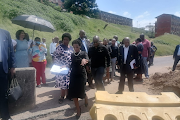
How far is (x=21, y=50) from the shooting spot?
15.3 ft

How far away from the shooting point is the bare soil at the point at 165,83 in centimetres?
478

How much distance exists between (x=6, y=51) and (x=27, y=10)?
14.6 metres

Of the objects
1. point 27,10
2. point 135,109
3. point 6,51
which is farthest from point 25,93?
point 27,10

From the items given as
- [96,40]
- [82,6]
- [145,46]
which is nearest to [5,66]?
[96,40]

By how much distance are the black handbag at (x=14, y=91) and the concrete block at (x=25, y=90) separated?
0.22 meters

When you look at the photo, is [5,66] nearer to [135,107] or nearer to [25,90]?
[25,90]

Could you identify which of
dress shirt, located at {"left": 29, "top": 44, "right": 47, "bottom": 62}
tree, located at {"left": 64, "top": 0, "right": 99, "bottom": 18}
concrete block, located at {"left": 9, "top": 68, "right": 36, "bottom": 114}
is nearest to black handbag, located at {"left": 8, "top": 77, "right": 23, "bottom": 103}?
concrete block, located at {"left": 9, "top": 68, "right": 36, "bottom": 114}

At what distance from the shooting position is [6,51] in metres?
2.95

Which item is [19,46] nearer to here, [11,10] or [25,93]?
[25,93]

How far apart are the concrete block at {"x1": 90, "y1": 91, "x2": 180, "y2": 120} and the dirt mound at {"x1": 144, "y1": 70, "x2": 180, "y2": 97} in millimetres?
2526

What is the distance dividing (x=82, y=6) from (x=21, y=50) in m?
38.3

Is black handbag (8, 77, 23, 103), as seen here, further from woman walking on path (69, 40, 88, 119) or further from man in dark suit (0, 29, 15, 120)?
woman walking on path (69, 40, 88, 119)

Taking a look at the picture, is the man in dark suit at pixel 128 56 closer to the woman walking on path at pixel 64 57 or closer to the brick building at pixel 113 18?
the woman walking on path at pixel 64 57

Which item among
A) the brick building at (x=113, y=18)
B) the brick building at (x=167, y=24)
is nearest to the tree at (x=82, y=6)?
the brick building at (x=113, y=18)
